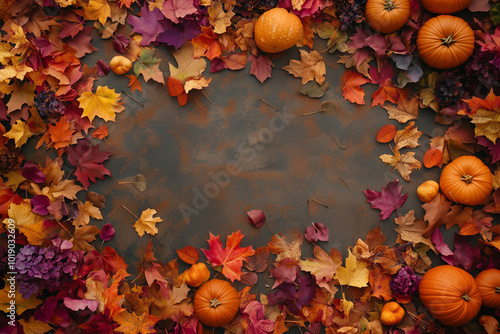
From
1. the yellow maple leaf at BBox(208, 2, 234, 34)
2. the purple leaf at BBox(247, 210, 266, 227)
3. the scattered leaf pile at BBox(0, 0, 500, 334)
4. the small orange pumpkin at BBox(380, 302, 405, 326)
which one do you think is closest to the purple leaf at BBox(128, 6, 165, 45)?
the scattered leaf pile at BBox(0, 0, 500, 334)

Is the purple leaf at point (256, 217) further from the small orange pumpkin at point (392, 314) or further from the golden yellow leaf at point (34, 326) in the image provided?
the golden yellow leaf at point (34, 326)

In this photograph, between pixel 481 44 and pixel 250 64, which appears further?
pixel 250 64

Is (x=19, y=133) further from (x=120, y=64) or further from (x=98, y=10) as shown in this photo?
(x=98, y=10)

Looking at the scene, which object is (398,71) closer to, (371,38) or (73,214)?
(371,38)

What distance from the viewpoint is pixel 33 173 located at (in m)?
2.18

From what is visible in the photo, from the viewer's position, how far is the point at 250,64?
7.61 feet

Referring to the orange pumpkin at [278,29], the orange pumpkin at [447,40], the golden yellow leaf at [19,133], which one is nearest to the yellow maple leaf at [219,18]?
the orange pumpkin at [278,29]

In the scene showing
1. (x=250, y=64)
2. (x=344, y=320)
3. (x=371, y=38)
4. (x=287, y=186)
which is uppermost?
(x=371, y=38)

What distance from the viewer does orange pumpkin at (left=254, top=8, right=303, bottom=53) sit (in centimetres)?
214

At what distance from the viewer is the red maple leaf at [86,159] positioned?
7.27 ft

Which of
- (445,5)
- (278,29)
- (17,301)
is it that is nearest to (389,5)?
(445,5)

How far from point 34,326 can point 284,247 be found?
1455mm

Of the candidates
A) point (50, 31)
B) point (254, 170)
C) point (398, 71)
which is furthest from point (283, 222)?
point (50, 31)

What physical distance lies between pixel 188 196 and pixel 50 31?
125 cm
